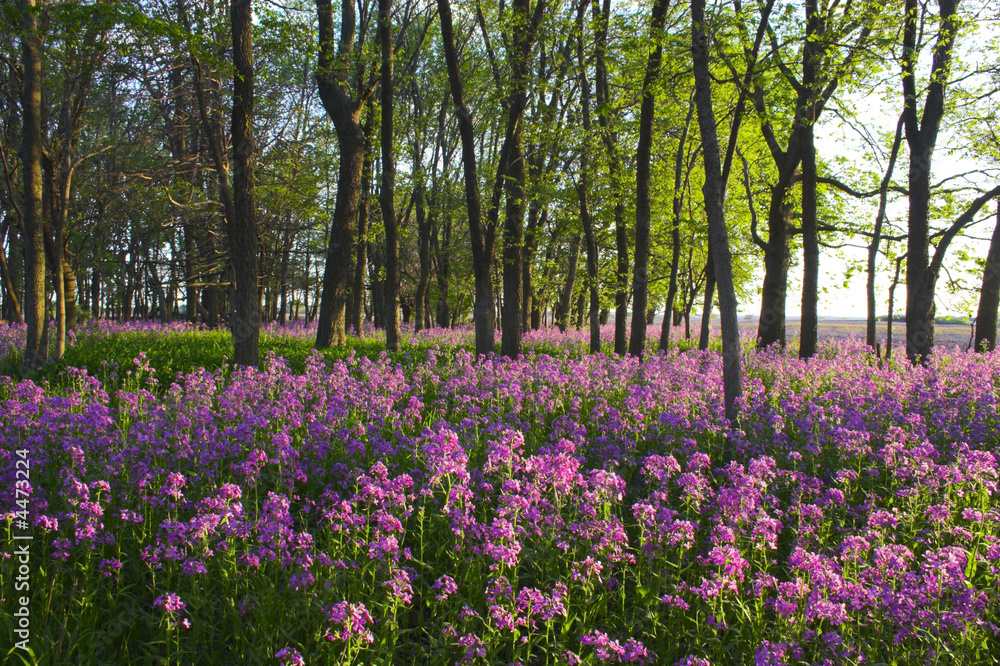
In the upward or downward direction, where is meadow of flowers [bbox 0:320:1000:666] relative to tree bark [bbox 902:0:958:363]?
downward

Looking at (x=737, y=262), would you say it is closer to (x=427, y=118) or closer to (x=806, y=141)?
(x=806, y=141)

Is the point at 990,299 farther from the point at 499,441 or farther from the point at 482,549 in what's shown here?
the point at 482,549

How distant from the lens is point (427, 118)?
17.8 metres

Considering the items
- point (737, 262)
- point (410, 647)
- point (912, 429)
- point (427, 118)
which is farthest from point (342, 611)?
point (737, 262)

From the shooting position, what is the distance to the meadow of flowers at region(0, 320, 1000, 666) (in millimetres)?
3010

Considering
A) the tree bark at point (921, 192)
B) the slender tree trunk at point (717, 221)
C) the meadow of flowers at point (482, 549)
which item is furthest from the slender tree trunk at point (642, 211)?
the meadow of flowers at point (482, 549)

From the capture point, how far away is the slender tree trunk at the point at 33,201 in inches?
369

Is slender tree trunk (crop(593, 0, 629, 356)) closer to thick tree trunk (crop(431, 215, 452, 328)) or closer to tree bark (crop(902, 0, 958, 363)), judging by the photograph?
tree bark (crop(902, 0, 958, 363))

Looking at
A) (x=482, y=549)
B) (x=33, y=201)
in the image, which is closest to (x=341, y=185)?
(x=33, y=201)

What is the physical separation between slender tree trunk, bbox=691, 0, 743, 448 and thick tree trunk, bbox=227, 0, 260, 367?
22.5 feet

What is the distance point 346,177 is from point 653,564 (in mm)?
12352

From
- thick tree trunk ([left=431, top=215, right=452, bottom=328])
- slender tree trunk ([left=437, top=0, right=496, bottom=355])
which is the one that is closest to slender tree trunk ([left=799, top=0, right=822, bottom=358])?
slender tree trunk ([left=437, top=0, right=496, bottom=355])

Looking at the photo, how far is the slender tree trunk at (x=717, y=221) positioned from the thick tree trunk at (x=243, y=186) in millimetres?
6870

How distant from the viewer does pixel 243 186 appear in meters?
9.28
